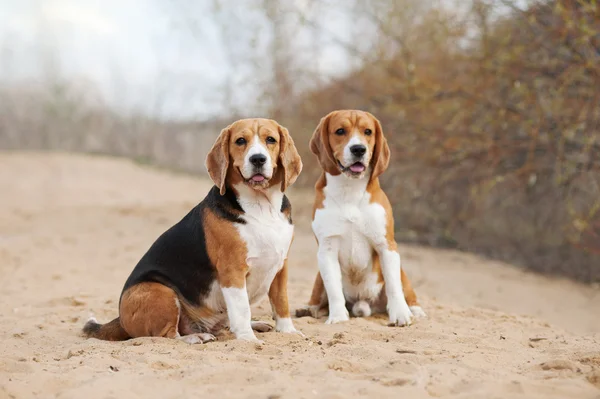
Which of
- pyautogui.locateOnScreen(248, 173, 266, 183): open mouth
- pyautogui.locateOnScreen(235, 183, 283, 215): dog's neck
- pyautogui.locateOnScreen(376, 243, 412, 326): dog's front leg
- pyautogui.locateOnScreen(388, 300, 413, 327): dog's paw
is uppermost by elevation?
pyautogui.locateOnScreen(248, 173, 266, 183): open mouth

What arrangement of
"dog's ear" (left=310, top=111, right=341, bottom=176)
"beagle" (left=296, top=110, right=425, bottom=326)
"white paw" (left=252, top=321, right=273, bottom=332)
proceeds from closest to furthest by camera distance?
1. "white paw" (left=252, top=321, right=273, bottom=332)
2. "beagle" (left=296, top=110, right=425, bottom=326)
3. "dog's ear" (left=310, top=111, right=341, bottom=176)

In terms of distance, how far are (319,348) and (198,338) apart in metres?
0.89

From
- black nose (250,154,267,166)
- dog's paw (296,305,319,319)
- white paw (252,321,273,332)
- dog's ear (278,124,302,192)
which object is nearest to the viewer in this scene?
black nose (250,154,267,166)

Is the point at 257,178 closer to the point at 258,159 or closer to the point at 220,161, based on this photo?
the point at 258,159

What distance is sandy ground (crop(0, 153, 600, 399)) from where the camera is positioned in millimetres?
3539

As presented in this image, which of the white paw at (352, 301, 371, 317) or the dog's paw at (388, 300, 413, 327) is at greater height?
the dog's paw at (388, 300, 413, 327)

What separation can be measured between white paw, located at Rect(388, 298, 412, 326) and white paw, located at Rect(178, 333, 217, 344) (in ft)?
4.83

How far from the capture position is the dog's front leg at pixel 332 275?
217 inches

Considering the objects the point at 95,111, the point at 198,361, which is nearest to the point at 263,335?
the point at 198,361

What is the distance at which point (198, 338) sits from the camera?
479 centimetres

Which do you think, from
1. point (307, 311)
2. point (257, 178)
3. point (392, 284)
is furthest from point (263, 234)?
point (307, 311)

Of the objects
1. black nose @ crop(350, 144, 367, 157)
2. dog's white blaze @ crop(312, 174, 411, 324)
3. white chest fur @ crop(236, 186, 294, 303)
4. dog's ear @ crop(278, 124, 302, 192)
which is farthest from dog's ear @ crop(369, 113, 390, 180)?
white chest fur @ crop(236, 186, 294, 303)

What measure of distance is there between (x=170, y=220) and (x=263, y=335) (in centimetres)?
969

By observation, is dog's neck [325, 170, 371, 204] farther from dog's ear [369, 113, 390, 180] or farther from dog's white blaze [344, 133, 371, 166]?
dog's white blaze [344, 133, 371, 166]
